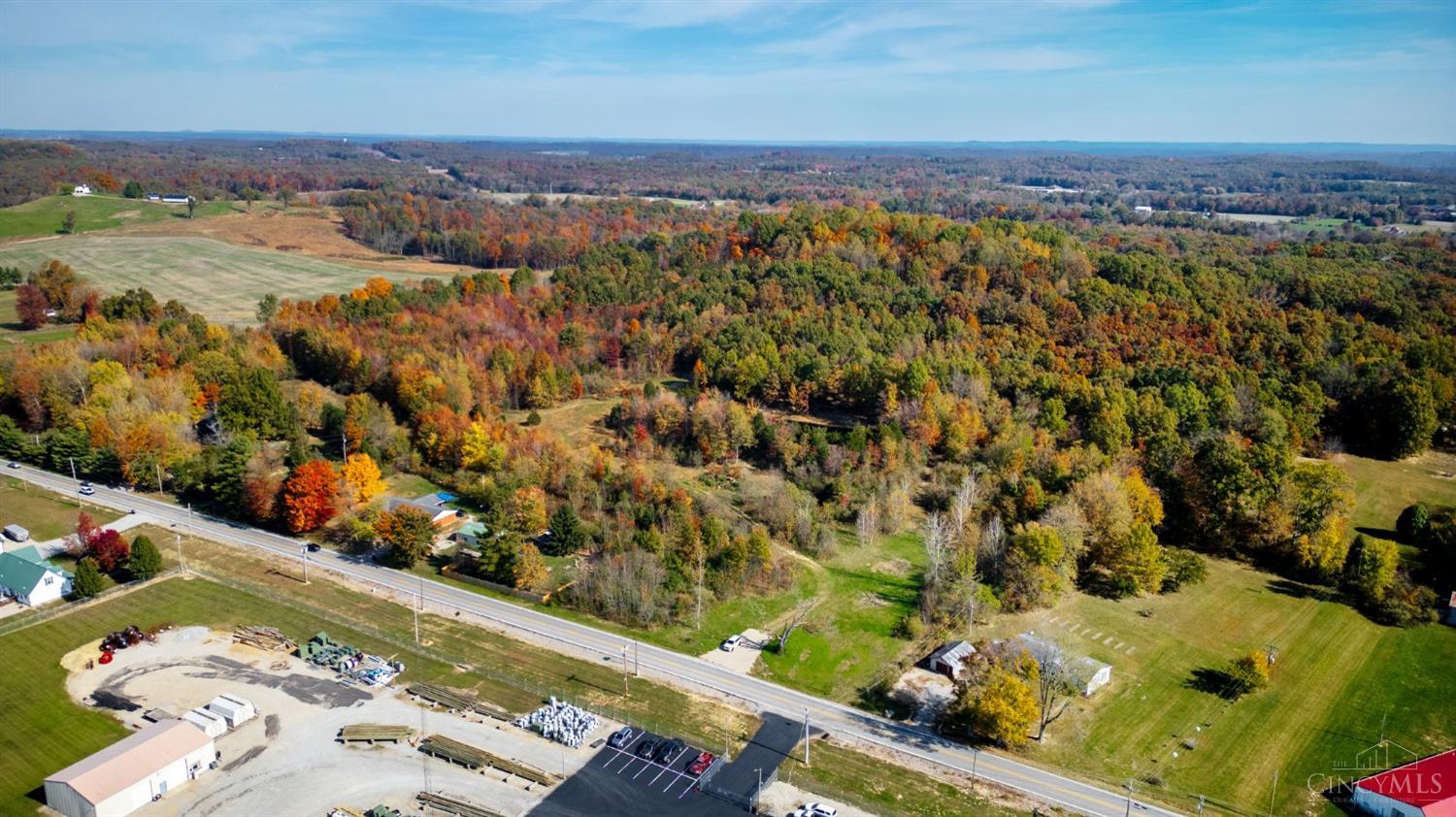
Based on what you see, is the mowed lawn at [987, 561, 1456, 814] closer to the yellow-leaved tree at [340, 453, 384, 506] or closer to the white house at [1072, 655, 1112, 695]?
the white house at [1072, 655, 1112, 695]

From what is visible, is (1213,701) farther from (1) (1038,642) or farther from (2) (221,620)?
(2) (221,620)

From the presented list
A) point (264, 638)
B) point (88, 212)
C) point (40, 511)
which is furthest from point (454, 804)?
point (88, 212)

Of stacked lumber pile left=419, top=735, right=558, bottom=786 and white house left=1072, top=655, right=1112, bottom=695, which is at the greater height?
white house left=1072, top=655, right=1112, bottom=695

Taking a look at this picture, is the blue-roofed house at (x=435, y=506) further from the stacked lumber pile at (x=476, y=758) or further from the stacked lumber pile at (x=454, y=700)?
the stacked lumber pile at (x=476, y=758)

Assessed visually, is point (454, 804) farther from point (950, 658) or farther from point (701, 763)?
point (950, 658)

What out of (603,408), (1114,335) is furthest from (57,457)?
(1114,335)

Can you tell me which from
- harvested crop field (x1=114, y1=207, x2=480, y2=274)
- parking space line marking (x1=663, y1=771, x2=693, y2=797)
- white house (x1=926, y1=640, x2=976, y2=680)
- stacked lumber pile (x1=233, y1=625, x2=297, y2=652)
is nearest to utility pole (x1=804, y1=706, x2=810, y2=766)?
parking space line marking (x1=663, y1=771, x2=693, y2=797)
